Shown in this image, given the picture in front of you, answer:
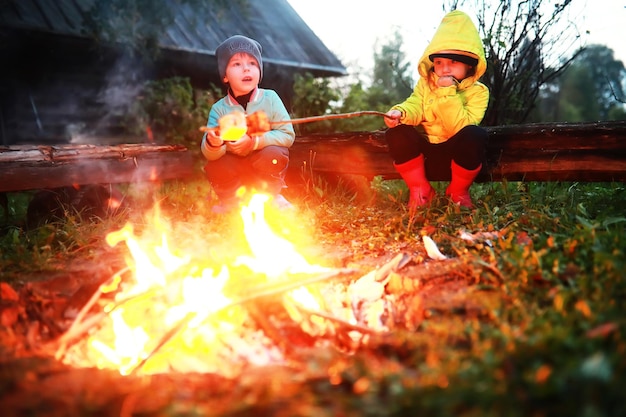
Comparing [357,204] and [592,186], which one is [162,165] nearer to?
[357,204]

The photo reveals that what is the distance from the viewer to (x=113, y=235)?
3742 millimetres

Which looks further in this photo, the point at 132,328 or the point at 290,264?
the point at 290,264

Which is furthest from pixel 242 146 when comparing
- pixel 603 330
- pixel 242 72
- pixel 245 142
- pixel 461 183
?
pixel 603 330

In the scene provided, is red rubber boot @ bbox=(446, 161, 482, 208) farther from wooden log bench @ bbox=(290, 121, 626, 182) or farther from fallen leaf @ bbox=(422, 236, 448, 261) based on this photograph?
fallen leaf @ bbox=(422, 236, 448, 261)

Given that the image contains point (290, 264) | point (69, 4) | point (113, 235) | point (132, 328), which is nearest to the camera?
point (132, 328)

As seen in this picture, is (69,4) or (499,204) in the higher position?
(69,4)

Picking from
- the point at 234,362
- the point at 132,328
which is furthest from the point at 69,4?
the point at 234,362

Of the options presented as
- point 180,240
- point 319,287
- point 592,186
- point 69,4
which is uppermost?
point 69,4

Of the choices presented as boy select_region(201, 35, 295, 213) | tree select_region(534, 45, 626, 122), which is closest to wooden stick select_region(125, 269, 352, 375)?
boy select_region(201, 35, 295, 213)

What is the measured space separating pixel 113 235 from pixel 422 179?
2618mm

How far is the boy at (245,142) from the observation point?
4277mm

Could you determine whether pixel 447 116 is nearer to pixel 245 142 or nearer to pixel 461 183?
pixel 461 183

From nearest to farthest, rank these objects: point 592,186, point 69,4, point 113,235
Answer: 1. point 113,235
2. point 592,186
3. point 69,4

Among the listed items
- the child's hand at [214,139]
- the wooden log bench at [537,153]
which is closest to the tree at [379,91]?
the wooden log bench at [537,153]
